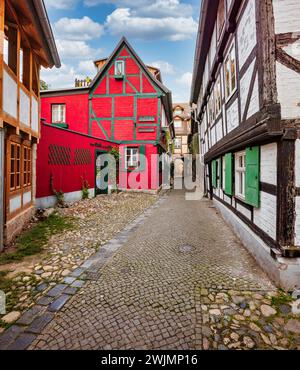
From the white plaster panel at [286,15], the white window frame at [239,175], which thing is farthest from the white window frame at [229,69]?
the white plaster panel at [286,15]

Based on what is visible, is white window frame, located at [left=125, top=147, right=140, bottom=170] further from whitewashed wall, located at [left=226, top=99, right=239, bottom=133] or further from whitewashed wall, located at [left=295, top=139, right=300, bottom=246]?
whitewashed wall, located at [left=295, top=139, right=300, bottom=246]

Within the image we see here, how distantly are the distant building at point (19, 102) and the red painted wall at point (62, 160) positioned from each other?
0.89m

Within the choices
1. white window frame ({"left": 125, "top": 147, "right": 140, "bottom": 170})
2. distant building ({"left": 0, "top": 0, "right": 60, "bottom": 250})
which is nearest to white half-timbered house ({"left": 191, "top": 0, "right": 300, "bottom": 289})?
distant building ({"left": 0, "top": 0, "right": 60, "bottom": 250})

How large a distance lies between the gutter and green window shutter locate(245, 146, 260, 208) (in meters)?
5.48

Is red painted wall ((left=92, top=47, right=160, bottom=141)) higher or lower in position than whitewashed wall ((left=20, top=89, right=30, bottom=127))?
higher

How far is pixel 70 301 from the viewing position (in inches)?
116

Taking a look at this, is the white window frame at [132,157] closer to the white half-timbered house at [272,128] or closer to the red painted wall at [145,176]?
the red painted wall at [145,176]

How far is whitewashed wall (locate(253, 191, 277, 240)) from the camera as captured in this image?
135 inches

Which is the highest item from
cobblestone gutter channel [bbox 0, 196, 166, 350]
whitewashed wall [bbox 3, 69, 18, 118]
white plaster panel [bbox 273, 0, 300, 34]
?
white plaster panel [bbox 273, 0, 300, 34]

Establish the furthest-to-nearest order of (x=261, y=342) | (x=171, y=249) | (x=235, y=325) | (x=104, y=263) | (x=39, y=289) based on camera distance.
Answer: (x=171, y=249)
(x=104, y=263)
(x=39, y=289)
(x=235, y=325)
(x=261, y=342)

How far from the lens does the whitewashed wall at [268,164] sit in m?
3.40
